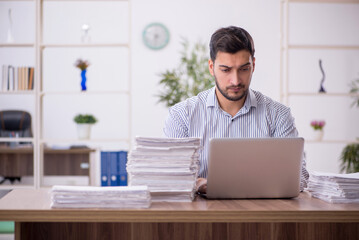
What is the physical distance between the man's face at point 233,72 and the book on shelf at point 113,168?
2.32m

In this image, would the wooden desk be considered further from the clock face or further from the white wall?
the clock face

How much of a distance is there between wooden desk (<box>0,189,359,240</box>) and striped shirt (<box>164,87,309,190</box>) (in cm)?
64

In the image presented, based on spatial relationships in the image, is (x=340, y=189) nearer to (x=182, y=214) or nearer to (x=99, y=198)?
(x=182, y=214)

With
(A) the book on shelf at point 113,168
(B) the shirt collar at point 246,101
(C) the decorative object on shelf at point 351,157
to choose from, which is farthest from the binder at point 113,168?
(C) the decorative object on shelf at point 351,157

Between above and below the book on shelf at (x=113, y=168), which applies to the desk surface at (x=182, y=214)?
above

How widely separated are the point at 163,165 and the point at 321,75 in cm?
479

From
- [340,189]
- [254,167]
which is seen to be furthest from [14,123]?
[340,189]

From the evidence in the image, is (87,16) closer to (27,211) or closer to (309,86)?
(309,86)

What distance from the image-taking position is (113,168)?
4.44 meters

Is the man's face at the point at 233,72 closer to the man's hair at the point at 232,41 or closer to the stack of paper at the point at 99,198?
the man's hair at the point at 232,41

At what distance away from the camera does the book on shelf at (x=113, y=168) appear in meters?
4.41

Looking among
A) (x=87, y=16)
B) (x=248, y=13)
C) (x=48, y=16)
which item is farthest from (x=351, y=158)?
(x=48, y=16)

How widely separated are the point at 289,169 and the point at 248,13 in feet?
15.2

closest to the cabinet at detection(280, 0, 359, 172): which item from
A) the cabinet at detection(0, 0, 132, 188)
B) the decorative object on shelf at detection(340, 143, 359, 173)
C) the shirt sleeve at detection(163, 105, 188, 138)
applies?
the decorative object on shelf at detection(340, 143, 359, 173)
